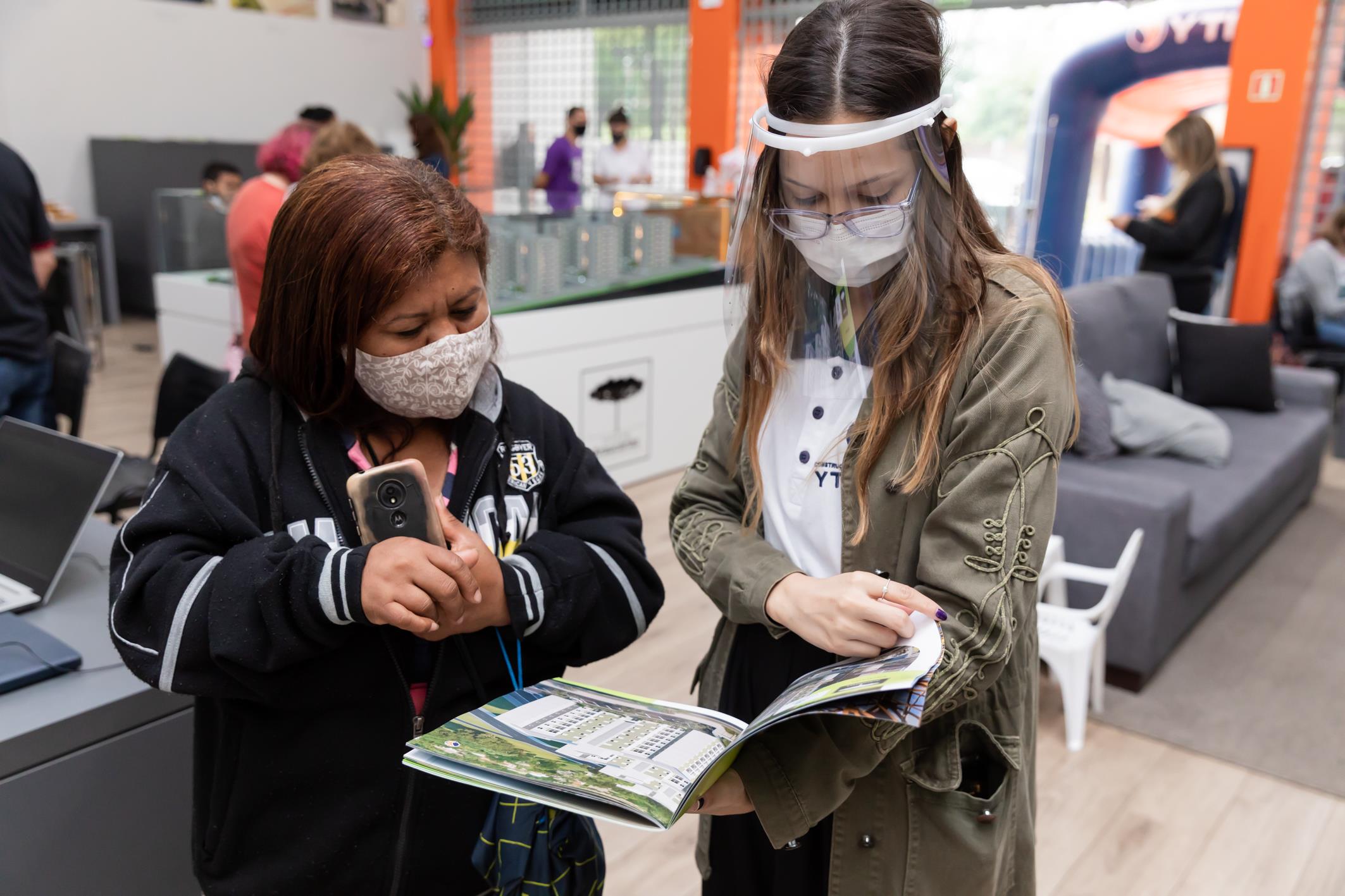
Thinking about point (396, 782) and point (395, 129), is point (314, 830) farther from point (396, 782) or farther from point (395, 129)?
point (395, 129)

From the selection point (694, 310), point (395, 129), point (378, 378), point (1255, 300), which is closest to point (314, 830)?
point (378, 378)

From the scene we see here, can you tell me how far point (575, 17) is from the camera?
11062 mm

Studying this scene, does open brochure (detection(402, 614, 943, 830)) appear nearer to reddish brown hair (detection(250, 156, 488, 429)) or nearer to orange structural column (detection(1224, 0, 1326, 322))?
reddish brown hair (detection(250, 156, 488, 429))

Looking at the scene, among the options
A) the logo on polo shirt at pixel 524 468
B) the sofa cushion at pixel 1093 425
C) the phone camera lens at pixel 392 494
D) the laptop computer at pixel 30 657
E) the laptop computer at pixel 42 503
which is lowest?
the sofa cushion at pixel 1093 425

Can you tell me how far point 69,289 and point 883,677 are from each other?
7.05 m

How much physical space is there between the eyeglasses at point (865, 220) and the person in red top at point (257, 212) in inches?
97.0

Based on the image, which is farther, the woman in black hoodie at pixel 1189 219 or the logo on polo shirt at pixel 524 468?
the woman in black hoodie at pixel 1189 219

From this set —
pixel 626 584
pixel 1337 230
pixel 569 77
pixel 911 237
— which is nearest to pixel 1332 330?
pixel 1337 230

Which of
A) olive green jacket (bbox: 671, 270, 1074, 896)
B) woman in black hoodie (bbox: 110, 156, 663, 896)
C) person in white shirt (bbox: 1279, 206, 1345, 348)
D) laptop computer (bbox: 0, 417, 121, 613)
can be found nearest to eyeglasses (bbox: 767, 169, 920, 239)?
olive green jacket (bbox: 671, 270, 1074, 896)

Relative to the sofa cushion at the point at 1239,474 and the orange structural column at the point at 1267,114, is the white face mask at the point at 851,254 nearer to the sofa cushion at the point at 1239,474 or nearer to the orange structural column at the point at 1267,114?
the sofa cushion at the point at 1239,474

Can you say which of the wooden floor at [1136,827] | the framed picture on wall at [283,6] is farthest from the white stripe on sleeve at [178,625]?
the framed picture on wall at [283,6]

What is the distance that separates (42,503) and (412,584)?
110cm

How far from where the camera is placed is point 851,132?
934mm

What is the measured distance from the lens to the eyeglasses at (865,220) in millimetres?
974
